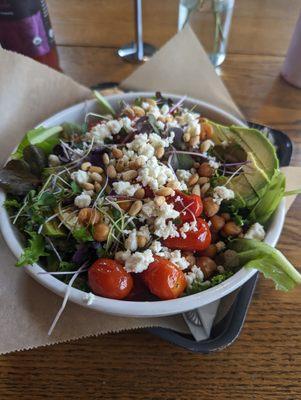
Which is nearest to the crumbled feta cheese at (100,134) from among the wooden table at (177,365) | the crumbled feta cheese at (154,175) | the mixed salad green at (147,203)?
the mixed salad green at (147,203)

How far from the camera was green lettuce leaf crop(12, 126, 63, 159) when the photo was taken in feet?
2.23

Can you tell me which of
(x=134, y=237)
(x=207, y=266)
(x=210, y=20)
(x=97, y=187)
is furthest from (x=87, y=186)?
(x=210, y=20)

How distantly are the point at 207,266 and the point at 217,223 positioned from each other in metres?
0.07

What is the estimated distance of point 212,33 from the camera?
986mm

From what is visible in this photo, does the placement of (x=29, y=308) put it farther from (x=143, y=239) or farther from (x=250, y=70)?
(x=250, y=70)

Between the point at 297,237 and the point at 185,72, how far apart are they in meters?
0.43

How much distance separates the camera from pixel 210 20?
0.95 meters

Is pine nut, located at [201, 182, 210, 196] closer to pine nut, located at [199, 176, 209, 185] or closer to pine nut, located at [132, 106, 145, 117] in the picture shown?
pine nut, located at [199, 176, 209, 185]

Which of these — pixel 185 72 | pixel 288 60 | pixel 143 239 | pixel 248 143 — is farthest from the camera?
pixel 288 60

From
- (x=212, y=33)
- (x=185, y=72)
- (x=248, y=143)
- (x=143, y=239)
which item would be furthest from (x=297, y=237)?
(x=212, y=33)

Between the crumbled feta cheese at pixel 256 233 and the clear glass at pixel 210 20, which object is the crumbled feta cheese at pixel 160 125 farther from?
the clear glass at pixel 210 20

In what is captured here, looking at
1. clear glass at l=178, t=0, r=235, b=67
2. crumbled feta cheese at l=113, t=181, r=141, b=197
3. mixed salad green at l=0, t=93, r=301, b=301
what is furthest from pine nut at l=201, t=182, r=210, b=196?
clear glass at l=178, t=0, r=235, b=67

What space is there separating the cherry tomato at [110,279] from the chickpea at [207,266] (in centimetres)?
10

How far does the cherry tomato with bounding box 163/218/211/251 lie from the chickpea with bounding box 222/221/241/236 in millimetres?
41
